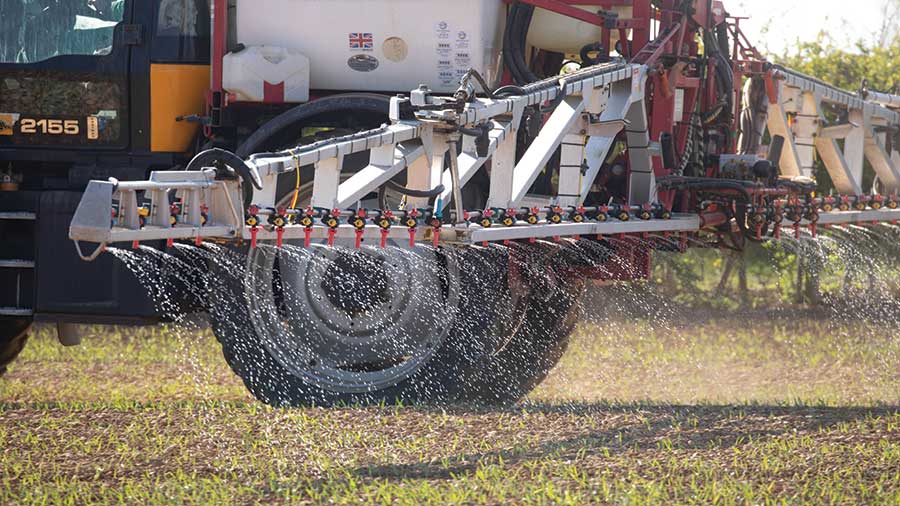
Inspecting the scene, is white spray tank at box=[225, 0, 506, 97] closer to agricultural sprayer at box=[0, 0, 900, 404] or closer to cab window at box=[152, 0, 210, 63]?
agricultural sprayer at box=[0, 0, 900, 404]

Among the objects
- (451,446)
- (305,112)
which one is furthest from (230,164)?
(305,112)

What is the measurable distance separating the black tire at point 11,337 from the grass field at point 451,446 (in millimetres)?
292

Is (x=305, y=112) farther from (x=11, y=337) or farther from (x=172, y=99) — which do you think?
(x=11, y=337)

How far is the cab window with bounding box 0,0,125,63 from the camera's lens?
298 inches

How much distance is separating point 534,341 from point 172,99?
7.86ft

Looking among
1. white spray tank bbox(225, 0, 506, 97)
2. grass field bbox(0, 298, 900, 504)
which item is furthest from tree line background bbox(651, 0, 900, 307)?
white spray tank bbox(225, 0, 506, 97)

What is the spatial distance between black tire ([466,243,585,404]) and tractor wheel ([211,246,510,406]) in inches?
17.1

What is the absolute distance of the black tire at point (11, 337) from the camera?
8.13m

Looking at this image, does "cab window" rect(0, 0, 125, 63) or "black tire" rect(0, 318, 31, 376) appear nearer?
"cab window" rect(0, 0, 125, 63)

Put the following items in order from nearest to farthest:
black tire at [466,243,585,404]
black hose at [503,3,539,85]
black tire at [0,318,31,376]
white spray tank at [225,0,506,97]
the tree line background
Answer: white spray tank at [225,0,506,97] → black hose at [503,3,539,85] → black tire at [466,243,585,404] → black tire at [0,318,31,376] → the tree line background

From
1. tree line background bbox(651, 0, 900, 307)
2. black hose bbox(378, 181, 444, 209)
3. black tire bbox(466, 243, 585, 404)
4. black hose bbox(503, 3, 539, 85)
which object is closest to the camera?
black hose bbox(378, 181, 444, 209)

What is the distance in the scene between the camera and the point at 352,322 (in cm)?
738

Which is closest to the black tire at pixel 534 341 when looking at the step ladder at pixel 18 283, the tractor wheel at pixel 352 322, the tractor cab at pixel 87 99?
the tractor wheel at pixel 352 322

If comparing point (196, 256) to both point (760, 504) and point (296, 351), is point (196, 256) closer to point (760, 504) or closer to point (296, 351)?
point (296, 351)
